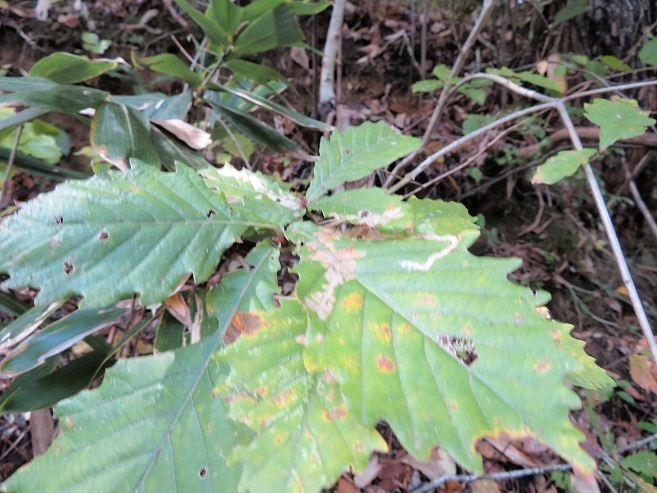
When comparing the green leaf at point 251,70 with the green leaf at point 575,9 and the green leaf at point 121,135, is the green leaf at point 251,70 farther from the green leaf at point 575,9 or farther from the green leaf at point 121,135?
the green leaf at point 575,9

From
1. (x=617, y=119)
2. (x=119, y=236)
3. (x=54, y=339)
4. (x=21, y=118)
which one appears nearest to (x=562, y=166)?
(x=617, y=119)

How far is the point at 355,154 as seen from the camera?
73 cm

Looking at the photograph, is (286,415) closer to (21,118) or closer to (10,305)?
(10,305)

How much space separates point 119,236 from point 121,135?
0.56m

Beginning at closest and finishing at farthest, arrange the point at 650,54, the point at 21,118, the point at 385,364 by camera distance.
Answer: the point at 385,364
the point at 21,118
the point at 650,54

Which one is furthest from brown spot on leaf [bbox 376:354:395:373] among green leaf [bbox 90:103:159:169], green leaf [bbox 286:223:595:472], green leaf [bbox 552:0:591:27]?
green leaf [bbox 552:0:591:27]

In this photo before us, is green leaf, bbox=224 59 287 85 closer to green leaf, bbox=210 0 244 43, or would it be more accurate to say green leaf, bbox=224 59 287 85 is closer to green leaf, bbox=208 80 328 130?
green leaf, bbox=210 0 244 43

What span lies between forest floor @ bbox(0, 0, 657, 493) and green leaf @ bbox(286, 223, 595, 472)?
925mm

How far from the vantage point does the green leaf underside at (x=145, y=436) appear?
455mm

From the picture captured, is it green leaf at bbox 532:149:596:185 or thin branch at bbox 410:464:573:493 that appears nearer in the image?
green leaf at bbox 532:149:596:185

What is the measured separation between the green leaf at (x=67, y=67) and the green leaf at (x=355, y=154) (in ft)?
2.98

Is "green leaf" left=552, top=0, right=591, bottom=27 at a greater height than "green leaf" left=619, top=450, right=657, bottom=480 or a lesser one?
greater

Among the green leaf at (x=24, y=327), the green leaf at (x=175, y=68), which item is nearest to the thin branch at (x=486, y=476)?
the green leaf at (x=24, y=327)

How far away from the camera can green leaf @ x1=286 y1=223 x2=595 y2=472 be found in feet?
1.12
